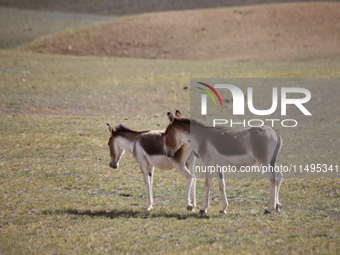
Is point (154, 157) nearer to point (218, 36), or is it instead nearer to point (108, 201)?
point (108, 201)

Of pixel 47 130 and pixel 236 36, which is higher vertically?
pixel 236 36

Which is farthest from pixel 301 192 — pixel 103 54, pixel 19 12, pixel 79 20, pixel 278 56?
pixel 19 12

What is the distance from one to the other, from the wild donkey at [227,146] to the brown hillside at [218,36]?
32.2m

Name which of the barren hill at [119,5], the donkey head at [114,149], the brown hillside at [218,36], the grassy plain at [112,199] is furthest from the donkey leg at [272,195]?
the barren hill at [119,5]


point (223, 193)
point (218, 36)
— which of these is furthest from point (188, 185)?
point (218, 36)

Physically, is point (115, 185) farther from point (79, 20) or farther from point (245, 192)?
point (79, 20)

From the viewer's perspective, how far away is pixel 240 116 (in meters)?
25.6

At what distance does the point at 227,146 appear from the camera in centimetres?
1169

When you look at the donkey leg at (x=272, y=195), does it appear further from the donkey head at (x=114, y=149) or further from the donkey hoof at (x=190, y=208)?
the donkey head at (x=114, y=149)

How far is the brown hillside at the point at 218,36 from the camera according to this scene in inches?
1850

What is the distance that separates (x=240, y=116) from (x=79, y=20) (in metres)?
44.3

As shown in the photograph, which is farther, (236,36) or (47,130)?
(236,36)

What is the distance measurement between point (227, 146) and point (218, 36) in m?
42.1

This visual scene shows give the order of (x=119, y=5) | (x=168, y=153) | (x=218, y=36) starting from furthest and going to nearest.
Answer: (x=119, y=5)
(x=218, y=36)
(x=168, y=153)
